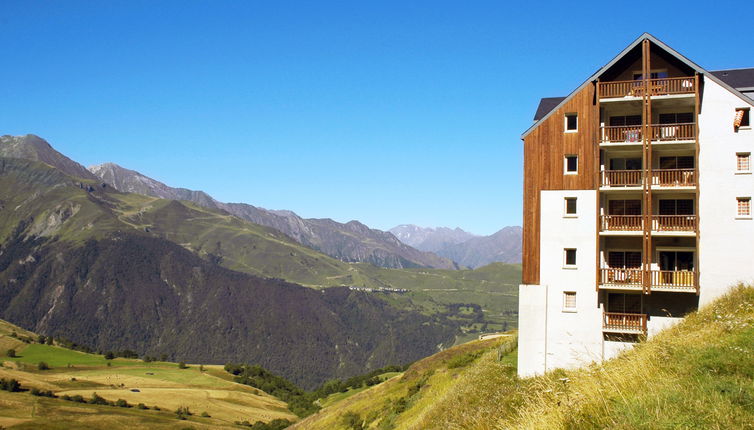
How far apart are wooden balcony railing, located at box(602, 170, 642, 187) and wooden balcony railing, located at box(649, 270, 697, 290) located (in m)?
5.77

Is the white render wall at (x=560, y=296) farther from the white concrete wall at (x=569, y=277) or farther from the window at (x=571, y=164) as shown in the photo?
the window at (x=571, y=164)

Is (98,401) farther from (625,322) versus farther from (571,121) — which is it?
(571,121)

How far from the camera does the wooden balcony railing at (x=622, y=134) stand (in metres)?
39.2

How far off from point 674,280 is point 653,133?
950 cm

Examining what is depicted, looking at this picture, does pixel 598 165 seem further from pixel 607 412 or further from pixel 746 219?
pixel 607 412

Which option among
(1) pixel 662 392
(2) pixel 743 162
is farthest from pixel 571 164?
(1) pixel 662 392

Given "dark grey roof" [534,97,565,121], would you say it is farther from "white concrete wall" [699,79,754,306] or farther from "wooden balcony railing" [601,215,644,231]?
"white concrete wall" [699,79,754,306]

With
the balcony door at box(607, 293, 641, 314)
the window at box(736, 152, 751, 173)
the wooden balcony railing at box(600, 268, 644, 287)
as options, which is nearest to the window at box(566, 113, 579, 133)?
the wooden balcony railing at box(600, 268, 644, 287)

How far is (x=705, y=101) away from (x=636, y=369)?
87.8 feet

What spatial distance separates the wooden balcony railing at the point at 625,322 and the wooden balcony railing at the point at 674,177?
857cm

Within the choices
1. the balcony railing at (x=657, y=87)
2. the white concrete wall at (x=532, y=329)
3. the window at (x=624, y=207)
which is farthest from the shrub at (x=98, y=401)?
the balcony railing at (x=657, y=87)

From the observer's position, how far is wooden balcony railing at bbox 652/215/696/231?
38531 millimetres

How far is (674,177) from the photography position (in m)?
39.3

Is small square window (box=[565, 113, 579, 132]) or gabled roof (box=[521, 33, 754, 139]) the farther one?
small square window (box=[565, 113, 579, 132])
